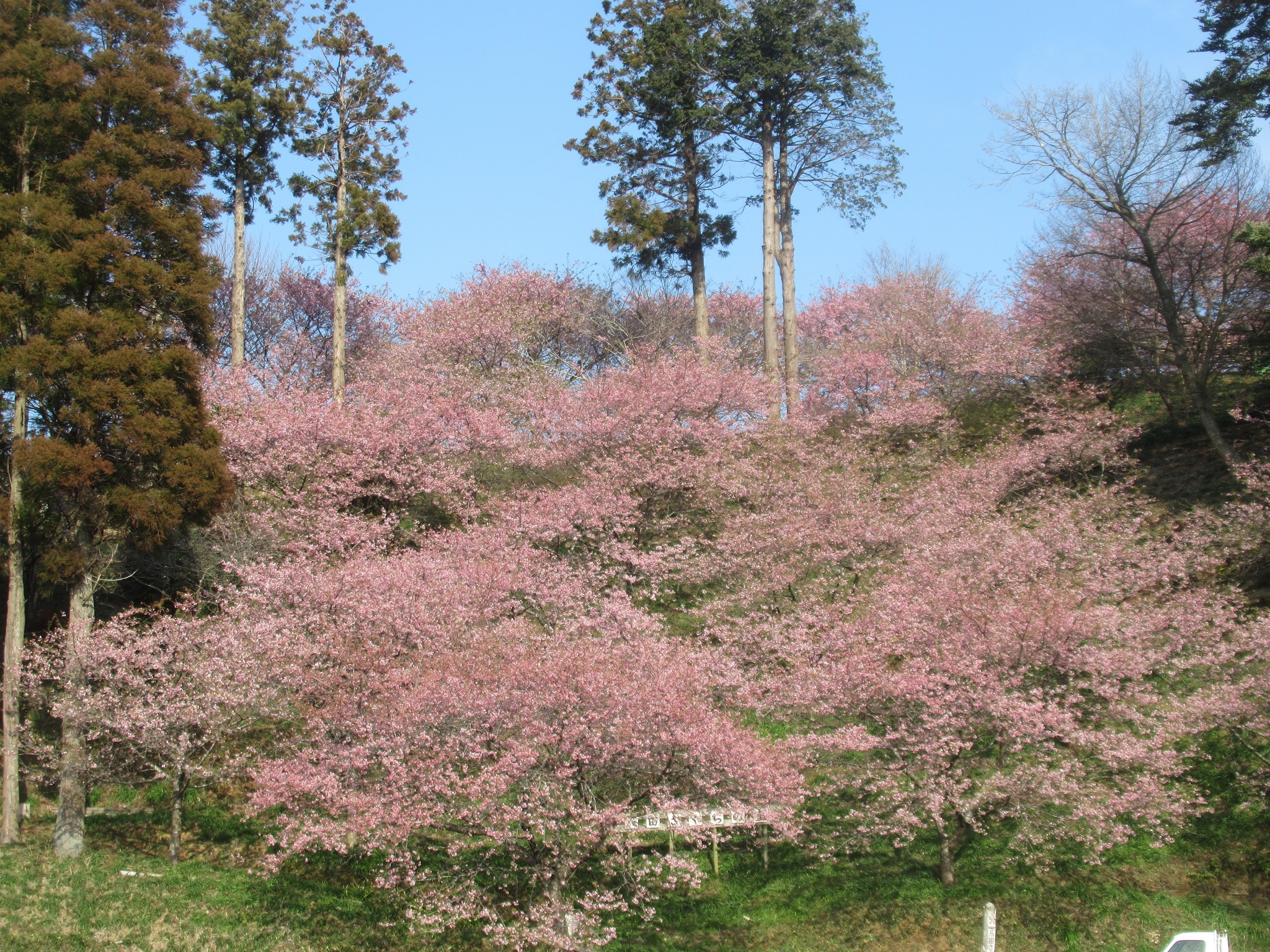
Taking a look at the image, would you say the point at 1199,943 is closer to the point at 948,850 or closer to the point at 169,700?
the point at 948,850

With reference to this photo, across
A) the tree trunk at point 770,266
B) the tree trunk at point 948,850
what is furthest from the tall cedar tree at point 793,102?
the tree trunk at point 948,850

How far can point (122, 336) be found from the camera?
1557cm

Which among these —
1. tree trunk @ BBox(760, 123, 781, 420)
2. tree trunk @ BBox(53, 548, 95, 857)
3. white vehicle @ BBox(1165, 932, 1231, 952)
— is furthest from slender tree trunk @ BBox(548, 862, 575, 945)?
tree trunk @ BBox(760, 123, 781, 420)

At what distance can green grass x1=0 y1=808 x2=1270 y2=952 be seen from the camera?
36.5 ft

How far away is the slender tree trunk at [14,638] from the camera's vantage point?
46.2ft

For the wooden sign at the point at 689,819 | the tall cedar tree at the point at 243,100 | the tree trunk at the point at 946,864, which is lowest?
the tree trunk at the point at 946,864

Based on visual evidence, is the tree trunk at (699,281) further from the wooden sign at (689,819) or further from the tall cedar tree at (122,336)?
the wooden sign at (689,819)

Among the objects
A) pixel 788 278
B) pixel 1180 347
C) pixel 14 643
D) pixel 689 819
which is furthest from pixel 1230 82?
pixel 14 643

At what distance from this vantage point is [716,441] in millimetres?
21422

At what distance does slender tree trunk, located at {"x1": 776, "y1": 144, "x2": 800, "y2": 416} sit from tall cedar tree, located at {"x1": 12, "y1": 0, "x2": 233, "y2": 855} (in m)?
14.2

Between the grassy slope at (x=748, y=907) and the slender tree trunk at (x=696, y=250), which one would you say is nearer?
the grassy slope at (x=748, y=907)

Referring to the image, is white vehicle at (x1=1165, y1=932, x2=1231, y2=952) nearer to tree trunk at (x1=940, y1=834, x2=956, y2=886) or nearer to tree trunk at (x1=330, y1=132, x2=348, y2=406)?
tree trunk at (x1=940, y1=834, x2=956, y2=886)

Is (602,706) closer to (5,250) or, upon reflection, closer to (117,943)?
(117,943)

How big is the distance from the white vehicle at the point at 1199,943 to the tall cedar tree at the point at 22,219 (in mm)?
15250
